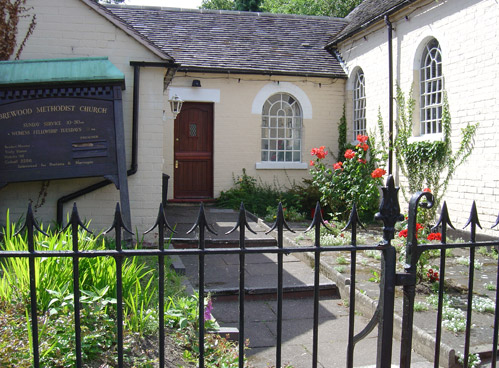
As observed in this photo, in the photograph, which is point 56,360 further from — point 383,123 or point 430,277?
point 383,123

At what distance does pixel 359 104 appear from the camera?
1300 centimetres

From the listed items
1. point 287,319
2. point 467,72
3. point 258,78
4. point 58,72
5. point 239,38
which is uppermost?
point 239,38

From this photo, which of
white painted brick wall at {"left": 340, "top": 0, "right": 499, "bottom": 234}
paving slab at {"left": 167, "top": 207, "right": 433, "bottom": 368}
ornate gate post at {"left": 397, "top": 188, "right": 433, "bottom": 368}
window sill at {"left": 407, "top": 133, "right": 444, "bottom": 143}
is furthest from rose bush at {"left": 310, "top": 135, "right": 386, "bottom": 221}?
ornate gate post at {"left": 397, "top": 188, "right": 433, "bottom": 368}

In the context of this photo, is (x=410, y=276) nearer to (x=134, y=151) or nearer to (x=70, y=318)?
(x=70, y=318)

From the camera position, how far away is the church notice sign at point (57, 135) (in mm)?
6906

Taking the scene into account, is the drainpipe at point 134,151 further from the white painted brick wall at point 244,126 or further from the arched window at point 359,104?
the arched window at point 359,104

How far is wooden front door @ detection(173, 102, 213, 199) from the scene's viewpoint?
1279cm

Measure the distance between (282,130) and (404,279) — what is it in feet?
36.6

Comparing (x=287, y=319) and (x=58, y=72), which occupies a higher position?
(x=58, y=72)

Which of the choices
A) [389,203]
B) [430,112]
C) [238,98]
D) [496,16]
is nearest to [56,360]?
[389,203]

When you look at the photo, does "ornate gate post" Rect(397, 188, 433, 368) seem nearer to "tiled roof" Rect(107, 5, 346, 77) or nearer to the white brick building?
the white brick building

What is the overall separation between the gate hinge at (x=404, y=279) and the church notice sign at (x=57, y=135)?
536 cm

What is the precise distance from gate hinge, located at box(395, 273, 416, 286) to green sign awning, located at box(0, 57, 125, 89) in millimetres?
5548

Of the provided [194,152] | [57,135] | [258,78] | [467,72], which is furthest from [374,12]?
[57,135]
